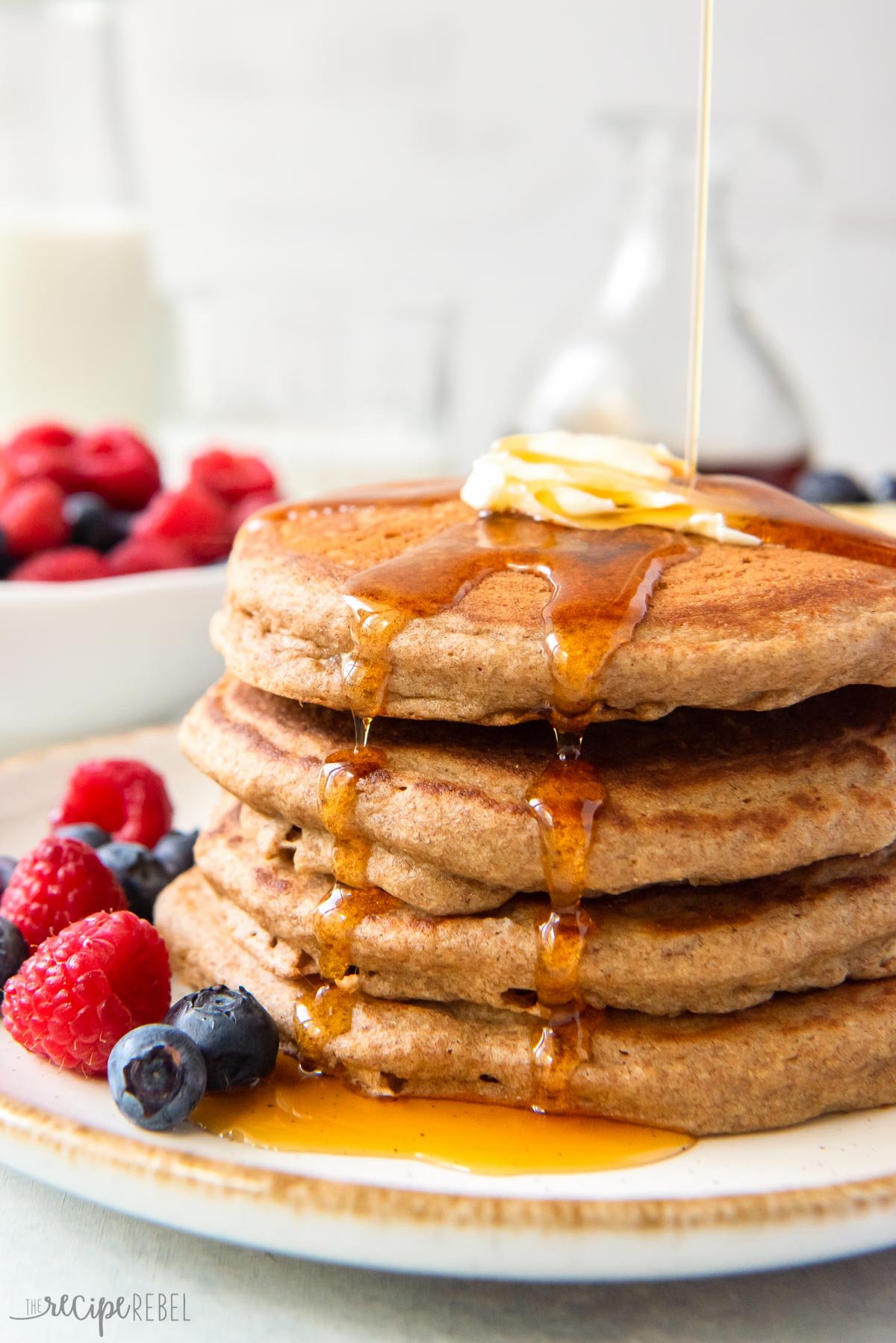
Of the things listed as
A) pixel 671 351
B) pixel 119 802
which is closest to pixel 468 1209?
pixel 119 802

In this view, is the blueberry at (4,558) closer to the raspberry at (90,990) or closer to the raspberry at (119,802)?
the raspberry at (119,802)

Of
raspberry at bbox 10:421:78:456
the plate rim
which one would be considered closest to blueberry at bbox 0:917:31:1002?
the plate rim

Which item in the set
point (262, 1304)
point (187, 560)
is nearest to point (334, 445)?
point (187, 560)

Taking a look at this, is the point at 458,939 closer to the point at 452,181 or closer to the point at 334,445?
the point at 334,445

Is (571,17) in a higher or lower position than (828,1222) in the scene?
higher

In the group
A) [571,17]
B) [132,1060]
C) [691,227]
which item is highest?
[571,17]

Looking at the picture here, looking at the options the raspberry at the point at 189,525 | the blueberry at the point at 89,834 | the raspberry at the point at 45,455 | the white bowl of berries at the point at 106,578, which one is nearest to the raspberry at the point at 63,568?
the white bowl of berries at the point at 106,578

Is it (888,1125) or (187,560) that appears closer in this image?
(888,1125)
